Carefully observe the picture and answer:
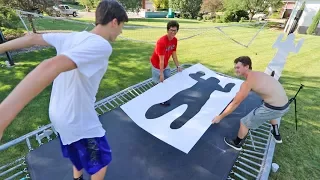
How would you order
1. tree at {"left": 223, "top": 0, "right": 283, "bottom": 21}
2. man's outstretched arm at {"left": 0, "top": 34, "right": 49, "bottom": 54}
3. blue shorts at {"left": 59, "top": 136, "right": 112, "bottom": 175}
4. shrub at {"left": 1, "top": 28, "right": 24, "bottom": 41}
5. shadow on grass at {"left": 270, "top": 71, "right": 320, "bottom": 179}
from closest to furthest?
man's outstretched arm at {"left": 0, "top": 34, "right": 49, "bottom": 54}
blue shorts at {"left": 59, "top": 136, "right": 112, "bottom": 175}
shadow on grass at {"left": 270, "top": 71, "right": 320, "bottom": 179}
shrub at {"left": 1, "top": 28, "right": 24, "bottom": 41}
tree at {"left": 223, "top": 0, "right": 283, "bottom": 21}

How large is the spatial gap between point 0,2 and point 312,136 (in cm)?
1164

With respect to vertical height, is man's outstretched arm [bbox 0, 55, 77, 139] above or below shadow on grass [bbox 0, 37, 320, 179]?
above

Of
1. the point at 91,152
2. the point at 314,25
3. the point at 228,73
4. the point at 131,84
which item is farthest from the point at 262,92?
the point at 314,25

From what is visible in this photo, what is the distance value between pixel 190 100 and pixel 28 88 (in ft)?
13.2

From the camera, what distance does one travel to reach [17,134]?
3521 mm

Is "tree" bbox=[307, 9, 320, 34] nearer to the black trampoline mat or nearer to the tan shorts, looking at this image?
the tan shorts

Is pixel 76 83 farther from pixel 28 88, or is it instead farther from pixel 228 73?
pixel 228 73

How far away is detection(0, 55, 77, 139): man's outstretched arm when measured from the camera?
0.70 meters

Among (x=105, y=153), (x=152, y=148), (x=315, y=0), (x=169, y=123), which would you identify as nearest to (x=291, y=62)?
(x=169, y=123)

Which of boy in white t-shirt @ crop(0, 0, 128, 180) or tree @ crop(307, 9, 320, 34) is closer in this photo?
boy in white t-shirt @ crop(0, 0, 128, 180)

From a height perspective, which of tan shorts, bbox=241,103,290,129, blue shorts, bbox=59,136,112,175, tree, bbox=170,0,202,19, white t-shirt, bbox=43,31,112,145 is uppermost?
white t-shirt, bbox=43,31,112,145

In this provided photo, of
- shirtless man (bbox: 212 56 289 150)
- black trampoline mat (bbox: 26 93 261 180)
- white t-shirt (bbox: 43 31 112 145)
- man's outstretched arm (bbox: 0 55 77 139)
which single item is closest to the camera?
man's outstretched arm (bbox: 0 55 77 139)

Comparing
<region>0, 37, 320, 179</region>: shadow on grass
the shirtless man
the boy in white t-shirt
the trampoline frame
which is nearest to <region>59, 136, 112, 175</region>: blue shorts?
the boy in white t-shirt

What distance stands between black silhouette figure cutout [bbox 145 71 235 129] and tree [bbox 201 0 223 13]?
29517mm
